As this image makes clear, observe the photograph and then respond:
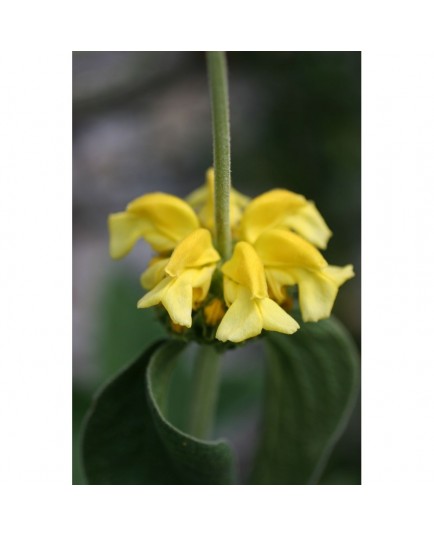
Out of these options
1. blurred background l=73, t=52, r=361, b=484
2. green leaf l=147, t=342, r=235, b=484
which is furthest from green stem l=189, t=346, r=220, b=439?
blurred background l=73, t=52, r=361, b=484

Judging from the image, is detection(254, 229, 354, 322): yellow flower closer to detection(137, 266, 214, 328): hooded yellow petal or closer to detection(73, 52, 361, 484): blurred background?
detection(137, 266, 214, 328): hooded yellow petal

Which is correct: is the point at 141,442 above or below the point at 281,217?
below

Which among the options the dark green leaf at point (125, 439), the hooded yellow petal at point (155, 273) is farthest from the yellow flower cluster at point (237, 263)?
the dark green leaf at point (125, 439)

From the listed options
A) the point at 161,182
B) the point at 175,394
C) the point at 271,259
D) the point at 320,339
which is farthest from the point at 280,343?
the point at 161,182

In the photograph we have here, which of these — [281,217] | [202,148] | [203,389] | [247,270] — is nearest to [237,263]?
[247,270]

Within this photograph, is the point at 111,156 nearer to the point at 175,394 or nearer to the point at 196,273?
the point at 175,394

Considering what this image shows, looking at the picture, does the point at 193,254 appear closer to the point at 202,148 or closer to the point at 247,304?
the point at 247,304
